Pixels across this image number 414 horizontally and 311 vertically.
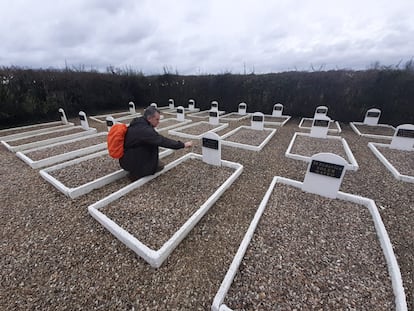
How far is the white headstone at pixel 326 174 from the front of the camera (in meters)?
3.26

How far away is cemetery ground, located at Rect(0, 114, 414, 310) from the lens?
193 centimetres

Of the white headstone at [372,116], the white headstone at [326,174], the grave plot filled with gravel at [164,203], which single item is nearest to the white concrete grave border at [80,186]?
the grave plot filled with gravel at [164,203]

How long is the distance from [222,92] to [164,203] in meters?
12.0

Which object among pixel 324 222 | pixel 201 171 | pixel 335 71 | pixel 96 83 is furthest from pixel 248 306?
pixel 96 83

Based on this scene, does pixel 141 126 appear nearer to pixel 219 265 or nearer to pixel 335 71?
pixel 219 265

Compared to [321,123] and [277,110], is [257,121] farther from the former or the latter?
[277,110]

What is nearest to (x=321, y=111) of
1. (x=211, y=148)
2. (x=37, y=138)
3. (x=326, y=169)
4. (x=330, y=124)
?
(x=330, y=124)

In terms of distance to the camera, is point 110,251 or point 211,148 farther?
point 211,148

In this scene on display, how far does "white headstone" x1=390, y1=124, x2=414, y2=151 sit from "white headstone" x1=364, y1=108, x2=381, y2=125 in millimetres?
4098

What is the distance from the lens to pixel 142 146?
3.62m

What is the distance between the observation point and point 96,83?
12.9m

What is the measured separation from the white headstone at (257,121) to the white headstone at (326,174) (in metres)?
4.83

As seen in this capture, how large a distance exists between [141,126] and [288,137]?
6.21 meters

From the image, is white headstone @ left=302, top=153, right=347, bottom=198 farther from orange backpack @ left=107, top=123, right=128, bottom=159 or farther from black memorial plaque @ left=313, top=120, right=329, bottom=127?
black memorial plaque @ left=313, top=120, right=329, bottom=127
